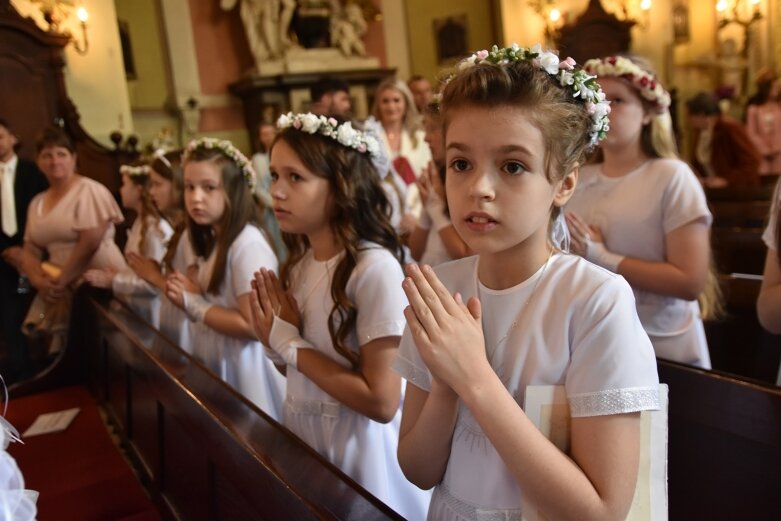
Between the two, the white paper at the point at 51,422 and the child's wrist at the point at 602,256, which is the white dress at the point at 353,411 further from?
the white paper at the point at 51,422

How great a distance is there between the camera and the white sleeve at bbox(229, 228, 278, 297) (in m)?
2.47

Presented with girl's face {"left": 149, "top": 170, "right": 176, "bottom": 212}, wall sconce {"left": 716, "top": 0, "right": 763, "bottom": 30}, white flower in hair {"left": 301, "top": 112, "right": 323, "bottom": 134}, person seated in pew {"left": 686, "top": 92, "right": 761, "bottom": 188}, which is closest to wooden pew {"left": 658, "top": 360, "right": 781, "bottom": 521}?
white flower in hair {"left": 301, "top": 112, "right": 323, "bottom": 134}

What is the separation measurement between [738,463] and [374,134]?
1330 millimetres

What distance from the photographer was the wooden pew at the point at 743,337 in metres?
2.75

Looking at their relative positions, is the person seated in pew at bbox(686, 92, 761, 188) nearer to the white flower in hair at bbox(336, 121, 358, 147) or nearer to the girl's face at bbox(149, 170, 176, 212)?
the girl's face at bbox(149, 170, 176, 212)

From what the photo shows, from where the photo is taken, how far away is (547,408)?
1023 mm

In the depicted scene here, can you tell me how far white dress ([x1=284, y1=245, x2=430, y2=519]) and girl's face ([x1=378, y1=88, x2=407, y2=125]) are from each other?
253 cm

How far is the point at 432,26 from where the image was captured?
1117 centimetres

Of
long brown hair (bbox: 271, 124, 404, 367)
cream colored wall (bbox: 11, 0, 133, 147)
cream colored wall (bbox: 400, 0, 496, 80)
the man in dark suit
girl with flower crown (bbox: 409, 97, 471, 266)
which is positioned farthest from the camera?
cream colored wall (bbox: 400, 0, 496, 80)

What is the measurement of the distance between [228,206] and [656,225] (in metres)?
1.61

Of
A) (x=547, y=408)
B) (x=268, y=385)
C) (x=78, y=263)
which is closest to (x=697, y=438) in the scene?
(x=547, y=408)

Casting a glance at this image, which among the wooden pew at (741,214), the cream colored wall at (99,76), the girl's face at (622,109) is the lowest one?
the wooden pew at (741,214)

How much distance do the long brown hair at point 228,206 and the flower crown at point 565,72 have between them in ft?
5.54

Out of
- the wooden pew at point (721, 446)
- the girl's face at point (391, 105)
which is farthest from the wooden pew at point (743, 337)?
the girl's face at point (391, 105)
